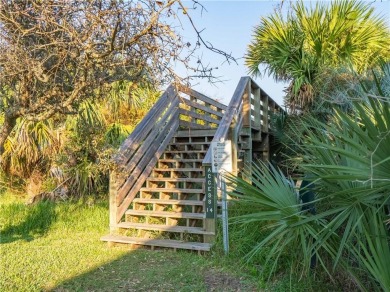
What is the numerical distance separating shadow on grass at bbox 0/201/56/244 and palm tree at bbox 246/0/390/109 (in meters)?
5.10

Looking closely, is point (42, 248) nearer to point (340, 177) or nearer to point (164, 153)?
point (164, 153)

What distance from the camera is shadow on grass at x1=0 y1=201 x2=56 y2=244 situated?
6.24 m

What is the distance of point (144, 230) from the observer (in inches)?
220

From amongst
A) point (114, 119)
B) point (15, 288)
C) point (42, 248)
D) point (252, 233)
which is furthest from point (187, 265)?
point (114, 119)

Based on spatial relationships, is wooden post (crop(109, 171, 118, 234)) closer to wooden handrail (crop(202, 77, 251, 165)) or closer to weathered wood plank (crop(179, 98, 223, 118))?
wooden handrail (crop(202, 77, 251, 165))

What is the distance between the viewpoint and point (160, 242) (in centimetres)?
516

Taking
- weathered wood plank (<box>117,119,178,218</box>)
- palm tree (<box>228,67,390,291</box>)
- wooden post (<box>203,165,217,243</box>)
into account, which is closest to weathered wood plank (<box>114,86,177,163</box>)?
weathered wood plank (<box>117,119,178,218</box>)

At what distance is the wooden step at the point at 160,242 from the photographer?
4.82 m

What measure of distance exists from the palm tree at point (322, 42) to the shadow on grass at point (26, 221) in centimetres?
510

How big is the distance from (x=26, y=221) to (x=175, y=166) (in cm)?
291

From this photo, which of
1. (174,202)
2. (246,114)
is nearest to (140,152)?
(174,202)

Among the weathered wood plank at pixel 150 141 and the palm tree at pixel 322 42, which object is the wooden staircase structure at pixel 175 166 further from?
the palm tree at pixel 322 42

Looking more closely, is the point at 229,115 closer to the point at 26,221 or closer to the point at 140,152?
the point at 140,152

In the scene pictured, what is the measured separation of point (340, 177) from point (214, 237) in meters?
2.83
